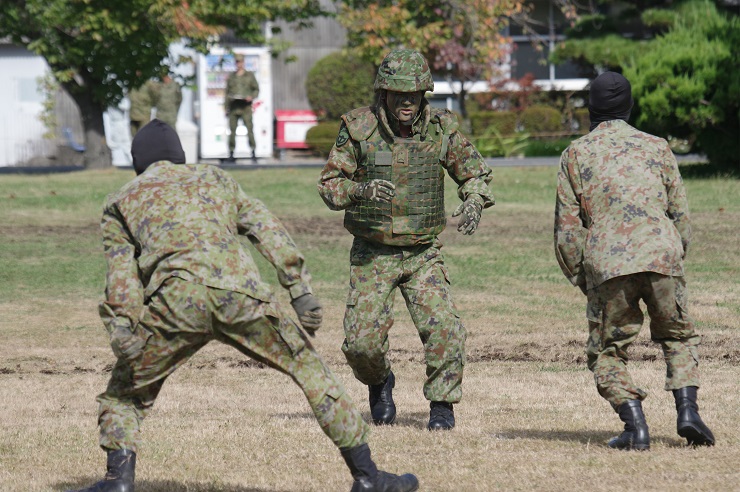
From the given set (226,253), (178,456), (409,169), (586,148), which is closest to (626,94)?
(586,148)

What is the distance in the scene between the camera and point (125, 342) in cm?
488

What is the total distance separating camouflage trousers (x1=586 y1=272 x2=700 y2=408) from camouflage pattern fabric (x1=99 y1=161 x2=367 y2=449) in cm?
162

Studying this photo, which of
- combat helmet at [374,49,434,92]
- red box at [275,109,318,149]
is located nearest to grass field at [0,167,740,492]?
combat helmet at [374,49,434,92]

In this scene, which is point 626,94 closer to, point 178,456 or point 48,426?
point 178,456

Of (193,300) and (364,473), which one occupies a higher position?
(193,300)

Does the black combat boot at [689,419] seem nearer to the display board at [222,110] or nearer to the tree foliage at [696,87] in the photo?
the tree foliage at [696,87]

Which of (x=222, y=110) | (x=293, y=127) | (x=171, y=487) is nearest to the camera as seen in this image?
(x=171, y=487)

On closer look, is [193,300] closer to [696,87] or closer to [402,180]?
[402,180]

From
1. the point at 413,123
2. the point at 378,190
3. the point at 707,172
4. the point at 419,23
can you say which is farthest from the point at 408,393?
the point at 419,23

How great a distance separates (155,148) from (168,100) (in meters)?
21.0

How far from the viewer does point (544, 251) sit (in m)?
15.7

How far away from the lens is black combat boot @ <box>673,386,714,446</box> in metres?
6.02

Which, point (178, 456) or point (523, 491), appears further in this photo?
point (178, 456)

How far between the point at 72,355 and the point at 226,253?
19.1ft
